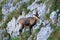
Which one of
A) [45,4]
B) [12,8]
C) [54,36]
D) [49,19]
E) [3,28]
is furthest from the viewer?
[12,8]

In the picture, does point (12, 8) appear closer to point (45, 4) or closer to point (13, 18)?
point (13, 18)

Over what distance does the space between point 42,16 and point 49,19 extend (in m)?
1.47

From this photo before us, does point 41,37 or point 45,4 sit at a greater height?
point 45,4

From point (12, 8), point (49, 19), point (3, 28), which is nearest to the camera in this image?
point (49, 19)

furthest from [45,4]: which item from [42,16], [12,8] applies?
[12,8]

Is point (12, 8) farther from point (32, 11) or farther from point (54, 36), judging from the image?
point (54, 36)

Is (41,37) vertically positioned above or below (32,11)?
below

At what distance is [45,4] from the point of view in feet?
102

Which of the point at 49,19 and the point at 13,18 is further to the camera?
the point at 13,18

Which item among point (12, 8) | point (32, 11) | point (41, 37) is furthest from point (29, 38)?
point (12, 8)

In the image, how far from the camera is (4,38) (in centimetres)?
3212

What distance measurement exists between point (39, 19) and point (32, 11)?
217 centimetres

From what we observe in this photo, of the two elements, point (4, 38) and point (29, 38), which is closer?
point (29, 38)

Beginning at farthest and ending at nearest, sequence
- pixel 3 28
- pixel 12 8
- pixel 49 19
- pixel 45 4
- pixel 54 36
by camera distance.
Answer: pixel 12 8 < pixel 3 28 < pixel 45 4 < pixel 49 19 < pixel 54 36
